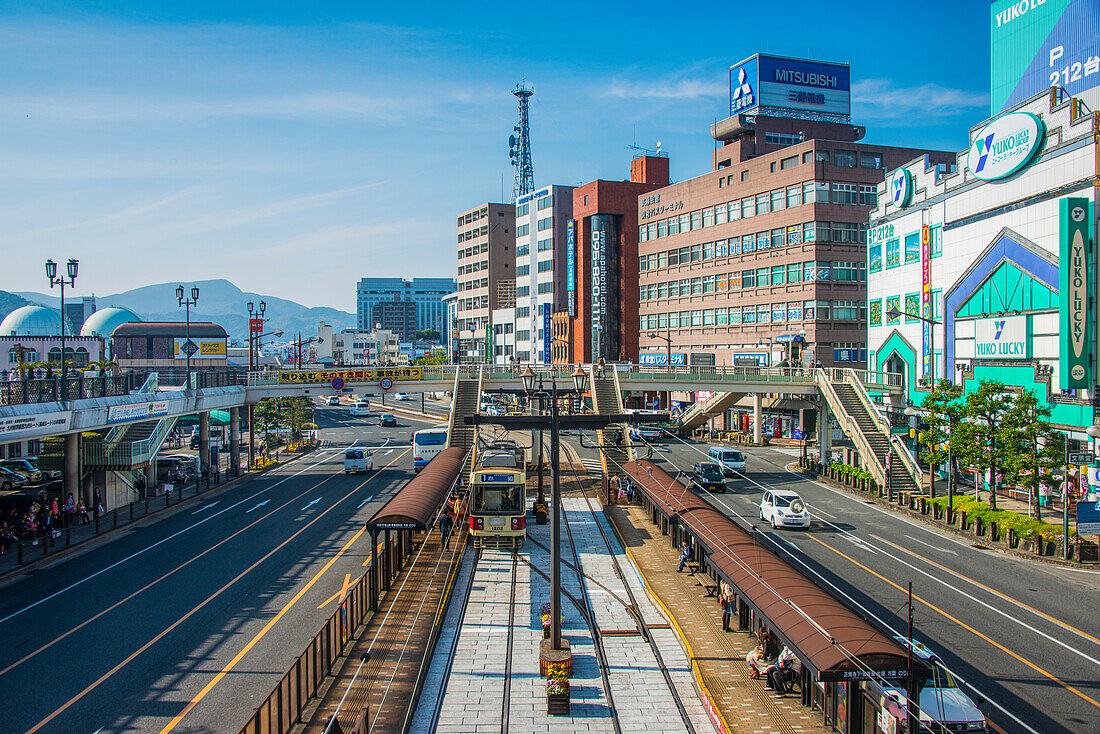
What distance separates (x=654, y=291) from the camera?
88688 millimetres

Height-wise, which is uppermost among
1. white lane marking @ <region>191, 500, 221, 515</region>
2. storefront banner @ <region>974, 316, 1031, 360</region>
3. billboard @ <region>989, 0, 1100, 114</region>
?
billboard @ <region>989, 0, 1100, 114</region>

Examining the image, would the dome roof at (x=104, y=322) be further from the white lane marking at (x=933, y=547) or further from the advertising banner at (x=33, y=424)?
the white lane marking at (x=933, y=547)

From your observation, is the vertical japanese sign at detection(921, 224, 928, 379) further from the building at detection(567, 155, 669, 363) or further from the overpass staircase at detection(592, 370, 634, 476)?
the building at detection(567, 155, 669, 363)

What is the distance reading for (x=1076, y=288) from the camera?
35219mm

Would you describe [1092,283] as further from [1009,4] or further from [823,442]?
[1009,4]

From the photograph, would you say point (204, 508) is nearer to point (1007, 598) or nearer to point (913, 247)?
point (1007, 598)

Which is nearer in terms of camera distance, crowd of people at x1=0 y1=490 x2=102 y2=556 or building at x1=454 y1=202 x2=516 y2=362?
crowd of people at x1=0 y1=490 x2=102 y2=556

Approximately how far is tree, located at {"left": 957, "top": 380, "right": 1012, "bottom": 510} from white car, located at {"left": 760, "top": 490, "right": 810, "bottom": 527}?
787 cm

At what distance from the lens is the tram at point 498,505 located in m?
29.8

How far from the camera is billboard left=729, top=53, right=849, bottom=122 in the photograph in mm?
83938

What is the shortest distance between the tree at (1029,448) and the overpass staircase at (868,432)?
8316 millimetres

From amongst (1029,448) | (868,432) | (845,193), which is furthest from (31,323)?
(1029,448)

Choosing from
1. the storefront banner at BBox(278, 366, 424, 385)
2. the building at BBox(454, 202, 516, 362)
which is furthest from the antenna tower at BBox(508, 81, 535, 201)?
the storefront banner at BBox(278, 366, 424, 385)

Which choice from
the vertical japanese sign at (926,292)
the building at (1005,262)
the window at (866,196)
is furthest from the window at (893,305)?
the window at (866,196)
